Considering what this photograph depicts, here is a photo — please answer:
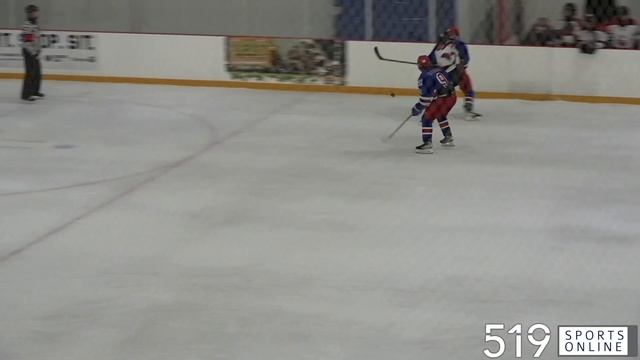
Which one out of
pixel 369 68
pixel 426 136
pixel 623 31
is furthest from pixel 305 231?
pixel 623 31

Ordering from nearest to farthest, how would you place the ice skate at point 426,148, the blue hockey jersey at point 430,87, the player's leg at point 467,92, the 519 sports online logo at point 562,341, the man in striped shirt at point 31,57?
1. the 519 sports online logo at point 562,341
2. the blue hockey jersey at point 430,87
3. the ice skate at point 426,148
4. the player's leg at point 467,92
5. the man in striped shirt at point 31,57

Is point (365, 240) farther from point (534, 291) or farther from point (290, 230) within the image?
point (534, 291)

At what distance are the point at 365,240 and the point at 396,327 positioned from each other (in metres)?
2.00

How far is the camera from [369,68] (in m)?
15.9

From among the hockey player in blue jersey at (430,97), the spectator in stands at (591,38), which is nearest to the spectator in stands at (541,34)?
the spectator in stands at (591,38)

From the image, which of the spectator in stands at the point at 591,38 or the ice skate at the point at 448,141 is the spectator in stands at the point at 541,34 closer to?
the spectator in stands at the point at 591,38

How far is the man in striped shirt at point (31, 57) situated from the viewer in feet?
50.1

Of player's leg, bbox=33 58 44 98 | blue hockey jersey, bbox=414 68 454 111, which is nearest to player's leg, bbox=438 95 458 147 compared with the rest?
blue hockey jersey, bbox=414 68 454 111

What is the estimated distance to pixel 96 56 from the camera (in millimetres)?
17031

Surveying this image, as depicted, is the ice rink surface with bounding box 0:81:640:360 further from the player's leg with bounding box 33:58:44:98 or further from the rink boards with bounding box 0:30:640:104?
the player's leg with bounding box 33:58:44:98

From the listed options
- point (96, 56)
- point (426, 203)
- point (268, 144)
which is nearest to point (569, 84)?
point (268, 144)

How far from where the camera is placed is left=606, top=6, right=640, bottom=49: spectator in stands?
1491cm

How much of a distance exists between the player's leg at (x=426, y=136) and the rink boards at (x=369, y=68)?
3.73 metres

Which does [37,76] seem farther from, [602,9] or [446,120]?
[602,9]
